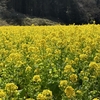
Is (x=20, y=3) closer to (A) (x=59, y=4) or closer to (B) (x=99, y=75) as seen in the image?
(A) (x=59, y=4)

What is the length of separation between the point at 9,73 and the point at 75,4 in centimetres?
4710

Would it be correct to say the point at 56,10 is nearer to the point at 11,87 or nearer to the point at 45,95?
the point at 11,87

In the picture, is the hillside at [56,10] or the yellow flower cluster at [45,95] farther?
the hillside at [56,10]

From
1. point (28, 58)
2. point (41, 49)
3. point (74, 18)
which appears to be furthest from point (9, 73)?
point (74, 18)

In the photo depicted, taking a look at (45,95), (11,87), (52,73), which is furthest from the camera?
(52,73)

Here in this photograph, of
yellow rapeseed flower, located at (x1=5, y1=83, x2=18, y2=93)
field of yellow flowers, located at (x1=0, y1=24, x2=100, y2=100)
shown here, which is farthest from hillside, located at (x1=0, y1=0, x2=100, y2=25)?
yellow rapeseed flower, located at (x1=5, y1=83, x2=18, y2=93)

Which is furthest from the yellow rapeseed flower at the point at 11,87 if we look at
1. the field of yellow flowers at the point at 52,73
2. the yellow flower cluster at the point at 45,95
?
the yellow flower cluster at the point at 45,95

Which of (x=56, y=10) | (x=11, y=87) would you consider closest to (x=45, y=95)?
(x=11, y=87)

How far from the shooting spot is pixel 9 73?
245 inches

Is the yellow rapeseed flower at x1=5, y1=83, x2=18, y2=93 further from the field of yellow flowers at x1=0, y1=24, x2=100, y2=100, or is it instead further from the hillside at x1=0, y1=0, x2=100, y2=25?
the hillside at x1=0, y1=0, x2=100, y2=25

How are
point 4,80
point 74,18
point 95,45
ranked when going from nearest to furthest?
Result: 1. point 4,80
2. point 95,45
3. point 74,18

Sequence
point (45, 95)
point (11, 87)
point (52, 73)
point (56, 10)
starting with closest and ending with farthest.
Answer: point (45, 95) < point (11, 87) < point (52, 73) < point (56, 10)

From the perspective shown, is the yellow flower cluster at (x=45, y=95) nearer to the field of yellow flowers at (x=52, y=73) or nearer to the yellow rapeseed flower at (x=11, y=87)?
the field of yellow flowers at (x=52, y=73)

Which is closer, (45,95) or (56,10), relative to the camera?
(45,95)
